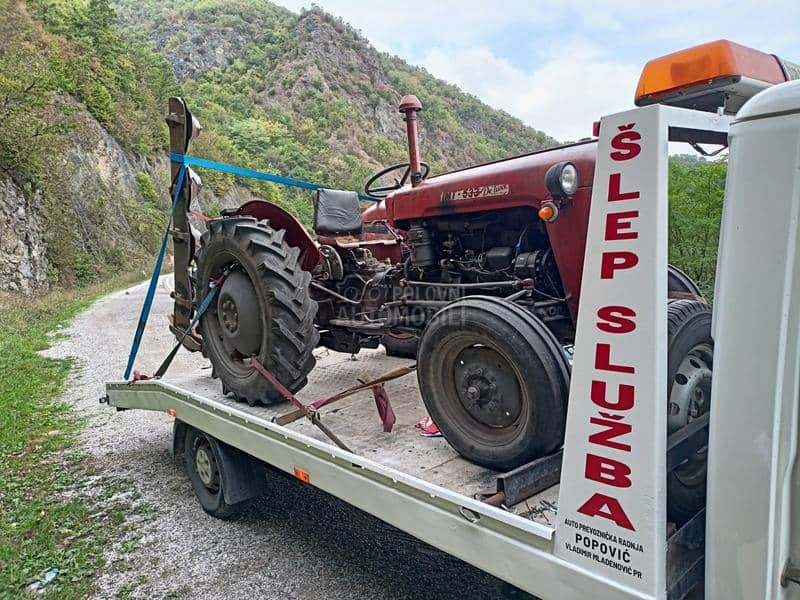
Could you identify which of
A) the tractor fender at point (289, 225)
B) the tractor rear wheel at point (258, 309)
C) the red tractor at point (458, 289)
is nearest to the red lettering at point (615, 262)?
the red tractor at point (458, 289)

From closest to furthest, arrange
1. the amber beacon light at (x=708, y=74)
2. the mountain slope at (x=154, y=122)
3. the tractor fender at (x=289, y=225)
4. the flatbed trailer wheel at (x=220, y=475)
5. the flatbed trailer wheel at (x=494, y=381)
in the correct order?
the amber beacon light at (x=708, y=74) < the flatbed trailer wheel at (x=494, y=381) < the flatbed trailer wheel at (x=220, y=475) < the tractor fender at (x=289, y=225) < the mountain slope at (x=154, y=122)

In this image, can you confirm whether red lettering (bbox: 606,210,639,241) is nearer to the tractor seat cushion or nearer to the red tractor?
the red tractor

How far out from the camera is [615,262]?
1.52m

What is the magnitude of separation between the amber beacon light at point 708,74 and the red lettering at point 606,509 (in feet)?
3.65

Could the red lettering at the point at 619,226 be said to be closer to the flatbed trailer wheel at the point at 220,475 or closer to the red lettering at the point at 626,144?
the red lettering at the point at 626,144

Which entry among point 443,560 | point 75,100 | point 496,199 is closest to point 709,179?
point 496,199

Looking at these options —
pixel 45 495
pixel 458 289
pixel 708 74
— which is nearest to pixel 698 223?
pixel 458 289

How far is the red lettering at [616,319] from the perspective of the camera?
1.49 m

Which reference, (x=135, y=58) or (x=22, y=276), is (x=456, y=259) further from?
(x=135, y=58)

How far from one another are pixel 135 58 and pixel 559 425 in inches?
1326

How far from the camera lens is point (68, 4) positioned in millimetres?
28203

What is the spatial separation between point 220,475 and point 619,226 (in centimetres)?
283

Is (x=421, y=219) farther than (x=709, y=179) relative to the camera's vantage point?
Yes

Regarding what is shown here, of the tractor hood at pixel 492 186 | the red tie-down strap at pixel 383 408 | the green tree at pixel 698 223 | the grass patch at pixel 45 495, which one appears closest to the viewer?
the green tree at pixel 698 223
